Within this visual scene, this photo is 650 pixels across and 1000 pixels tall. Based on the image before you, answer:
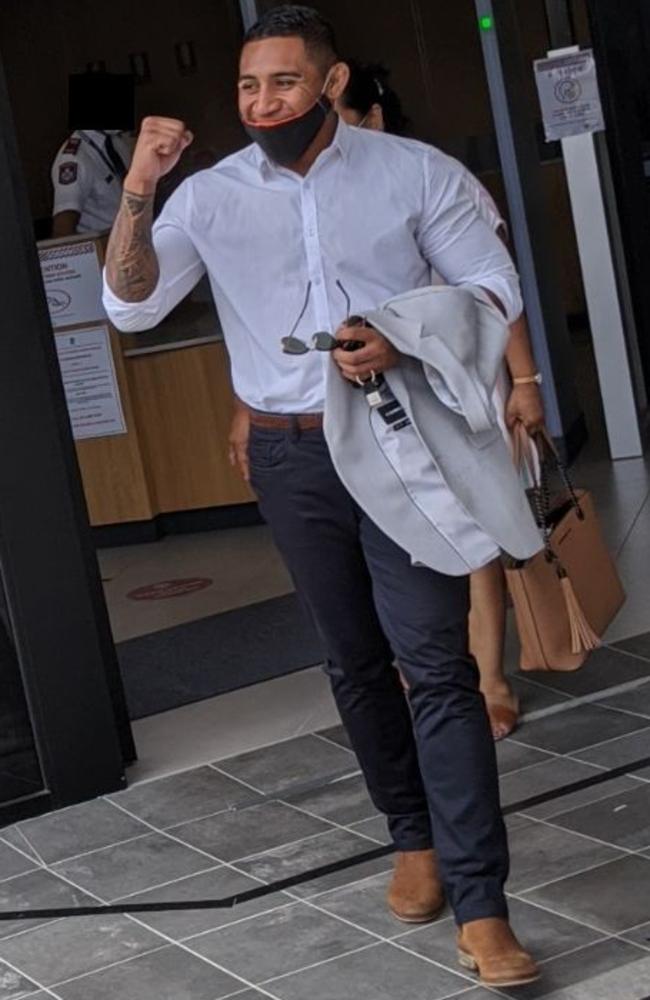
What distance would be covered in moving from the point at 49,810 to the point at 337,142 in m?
2.07

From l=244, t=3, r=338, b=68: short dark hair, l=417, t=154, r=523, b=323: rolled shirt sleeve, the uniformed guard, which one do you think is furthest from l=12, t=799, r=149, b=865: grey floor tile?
the uniformed guard

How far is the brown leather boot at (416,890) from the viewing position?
3883mm

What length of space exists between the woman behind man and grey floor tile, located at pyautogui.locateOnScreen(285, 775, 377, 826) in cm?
39

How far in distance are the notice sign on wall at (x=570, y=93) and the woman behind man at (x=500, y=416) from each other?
2680mm

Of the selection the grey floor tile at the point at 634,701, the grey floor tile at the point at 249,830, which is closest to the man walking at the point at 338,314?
the grey floor tile at the point at 249,830

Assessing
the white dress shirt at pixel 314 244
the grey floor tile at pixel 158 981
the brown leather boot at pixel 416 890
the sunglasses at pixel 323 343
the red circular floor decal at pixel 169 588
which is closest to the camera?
the sunglasses at pixel 323 343

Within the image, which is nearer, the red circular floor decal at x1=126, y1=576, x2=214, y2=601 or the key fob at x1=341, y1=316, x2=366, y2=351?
the key fob at x1=341, y1=316, x2=366, y2=351

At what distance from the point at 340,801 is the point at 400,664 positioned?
1160 mm

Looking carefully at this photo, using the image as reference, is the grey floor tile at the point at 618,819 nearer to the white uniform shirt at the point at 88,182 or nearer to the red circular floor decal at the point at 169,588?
the red circular floor decal at the point at 169,588

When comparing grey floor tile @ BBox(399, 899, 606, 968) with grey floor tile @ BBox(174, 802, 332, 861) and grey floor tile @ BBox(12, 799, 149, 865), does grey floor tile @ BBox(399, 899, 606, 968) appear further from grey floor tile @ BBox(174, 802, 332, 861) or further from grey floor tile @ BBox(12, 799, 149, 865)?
grey floor tile @ BBox(12, 799, 149, 865)

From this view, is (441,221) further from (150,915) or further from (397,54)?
(397,54)

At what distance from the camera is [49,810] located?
16.3ft

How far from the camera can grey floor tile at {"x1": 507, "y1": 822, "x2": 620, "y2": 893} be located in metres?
4.06

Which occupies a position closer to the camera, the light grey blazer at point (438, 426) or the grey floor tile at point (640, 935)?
the light grey blazer at point (438, 426)
